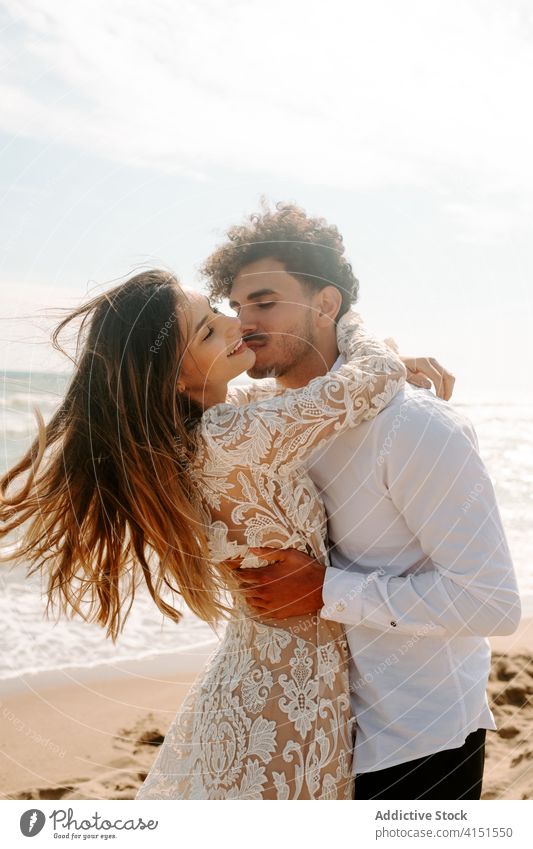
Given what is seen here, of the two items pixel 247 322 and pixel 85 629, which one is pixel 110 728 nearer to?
pixel 85 629

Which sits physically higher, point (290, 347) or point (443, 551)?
point (290, 347)

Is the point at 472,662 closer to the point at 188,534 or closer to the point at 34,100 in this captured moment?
the point at 188,534

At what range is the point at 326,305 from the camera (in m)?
3.63

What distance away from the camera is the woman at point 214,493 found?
2.77 m

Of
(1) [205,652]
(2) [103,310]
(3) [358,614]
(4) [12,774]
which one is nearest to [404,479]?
(3) [358,614]

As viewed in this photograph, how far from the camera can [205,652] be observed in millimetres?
7129

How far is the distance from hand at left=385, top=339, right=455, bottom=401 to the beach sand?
3401mm

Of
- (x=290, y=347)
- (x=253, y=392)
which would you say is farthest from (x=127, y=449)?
(x=253, y=392)

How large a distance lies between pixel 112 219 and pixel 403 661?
2.53 meters

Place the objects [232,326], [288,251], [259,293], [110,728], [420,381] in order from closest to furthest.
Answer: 1. [232,326]
2. [420,381]
3. [259,293]
4. [288,251]
5. [110,728]

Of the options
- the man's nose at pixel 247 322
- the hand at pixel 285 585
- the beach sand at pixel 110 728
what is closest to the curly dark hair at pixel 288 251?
the man's nose at pixel 247 322

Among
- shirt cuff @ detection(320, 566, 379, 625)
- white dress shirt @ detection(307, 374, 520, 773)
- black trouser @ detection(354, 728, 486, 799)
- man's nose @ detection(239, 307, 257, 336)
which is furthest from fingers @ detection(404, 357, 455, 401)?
black trouser @ detection(354, 728, 486, 799)

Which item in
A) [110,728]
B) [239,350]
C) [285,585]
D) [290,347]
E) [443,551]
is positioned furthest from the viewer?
[110,728]

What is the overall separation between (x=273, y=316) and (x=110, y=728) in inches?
159
